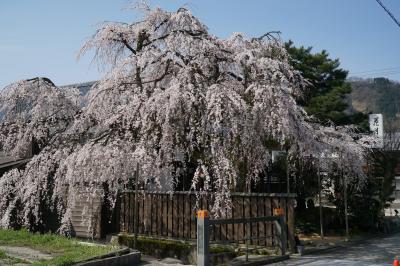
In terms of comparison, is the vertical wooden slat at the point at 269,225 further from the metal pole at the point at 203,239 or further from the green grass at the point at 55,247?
the green grass at the point at 55,247

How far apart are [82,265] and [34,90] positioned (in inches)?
288

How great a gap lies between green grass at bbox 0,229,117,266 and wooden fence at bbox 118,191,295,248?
229cm

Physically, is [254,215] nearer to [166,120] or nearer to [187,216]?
[187,216]

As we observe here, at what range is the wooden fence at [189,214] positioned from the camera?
11.2m

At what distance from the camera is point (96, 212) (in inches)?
534

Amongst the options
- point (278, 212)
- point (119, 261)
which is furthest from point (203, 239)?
point (278, 212)

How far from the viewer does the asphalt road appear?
32.8 ft

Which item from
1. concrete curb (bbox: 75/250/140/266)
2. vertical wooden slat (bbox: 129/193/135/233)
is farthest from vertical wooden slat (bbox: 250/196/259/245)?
vertical wooden slat (bbox: 129/193/135/233)

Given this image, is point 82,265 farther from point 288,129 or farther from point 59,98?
point 59,98

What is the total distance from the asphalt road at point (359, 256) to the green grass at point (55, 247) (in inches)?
172

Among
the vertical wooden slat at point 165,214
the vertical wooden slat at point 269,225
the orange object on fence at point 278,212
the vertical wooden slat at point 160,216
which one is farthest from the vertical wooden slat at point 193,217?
the orange object on fence at point 278,212

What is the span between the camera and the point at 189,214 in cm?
1214

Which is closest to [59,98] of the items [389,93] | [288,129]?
[288,129]

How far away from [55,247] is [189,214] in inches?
145
